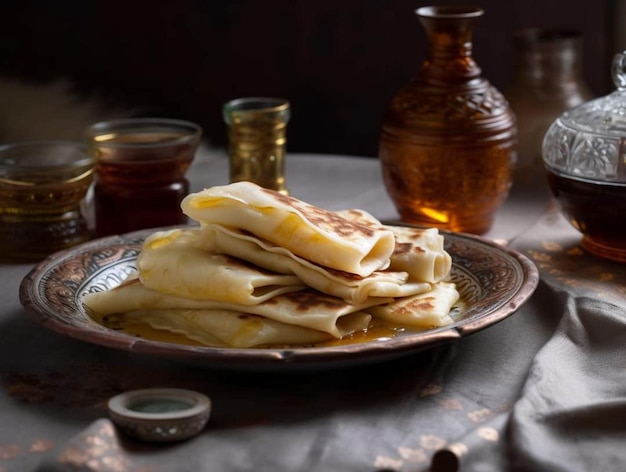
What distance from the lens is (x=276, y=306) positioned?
111cm

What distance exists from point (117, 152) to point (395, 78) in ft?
2.96

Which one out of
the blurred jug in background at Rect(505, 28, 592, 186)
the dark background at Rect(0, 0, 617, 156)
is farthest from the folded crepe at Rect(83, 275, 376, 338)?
the dark background at Rect(0, 0, 617, 156)

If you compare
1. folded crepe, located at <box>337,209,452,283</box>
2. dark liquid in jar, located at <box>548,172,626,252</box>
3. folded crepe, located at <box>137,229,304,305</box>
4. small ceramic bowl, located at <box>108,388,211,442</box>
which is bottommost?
dark liquid in jar, located at <box>548,172,626,252</box>

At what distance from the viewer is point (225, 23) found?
2352mm

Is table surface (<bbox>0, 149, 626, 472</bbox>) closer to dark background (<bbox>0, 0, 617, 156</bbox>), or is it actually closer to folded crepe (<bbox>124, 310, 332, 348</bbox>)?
folded crepe (<bbox>124, 310, 332, 348</bbox>)

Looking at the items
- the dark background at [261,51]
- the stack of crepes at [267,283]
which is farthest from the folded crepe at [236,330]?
the dark background at [261,51]

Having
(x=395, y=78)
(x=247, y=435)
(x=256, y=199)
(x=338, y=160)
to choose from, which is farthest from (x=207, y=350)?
(x=395, y=78)

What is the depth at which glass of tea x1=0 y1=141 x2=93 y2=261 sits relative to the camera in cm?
157

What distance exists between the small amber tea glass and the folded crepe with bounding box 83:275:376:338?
577 mm

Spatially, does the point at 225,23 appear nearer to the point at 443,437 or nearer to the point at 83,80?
the point at 83,80

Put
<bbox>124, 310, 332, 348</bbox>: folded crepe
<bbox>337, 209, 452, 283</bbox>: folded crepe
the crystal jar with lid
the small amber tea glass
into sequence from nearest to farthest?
<bbox>124, 310, 332, 348</bbox>: folded crepe < <bbox>337, 209, 452, 283</bbox>: folded crepe < the crystal jar with lid < the small amber tea glass

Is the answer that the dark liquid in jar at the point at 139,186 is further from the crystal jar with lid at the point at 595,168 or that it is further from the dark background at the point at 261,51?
the dark background at the point at 261,51

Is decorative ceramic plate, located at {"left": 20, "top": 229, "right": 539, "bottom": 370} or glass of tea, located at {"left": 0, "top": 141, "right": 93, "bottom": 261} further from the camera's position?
glass of tea, located at {"left": 0, "top": 141, "right": 93, "bottom": 261}

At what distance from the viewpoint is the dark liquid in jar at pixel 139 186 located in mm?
1646
